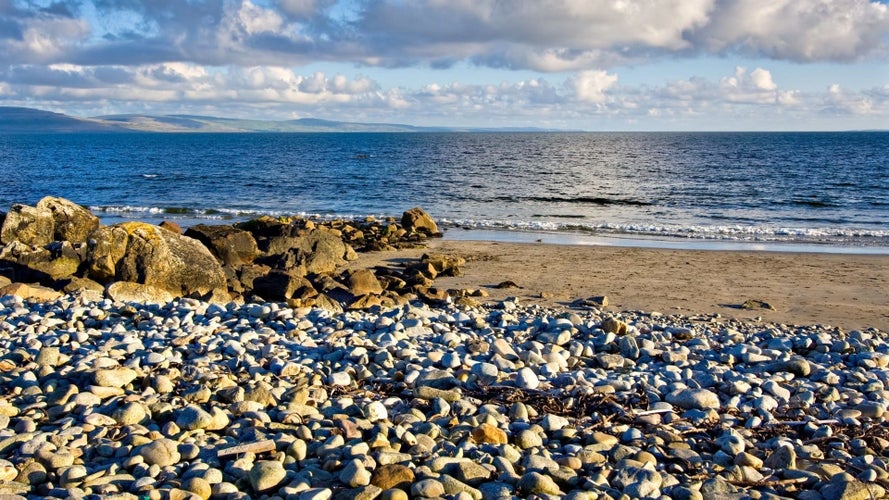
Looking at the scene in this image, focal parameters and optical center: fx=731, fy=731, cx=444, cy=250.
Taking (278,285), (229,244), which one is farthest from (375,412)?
(229,244)

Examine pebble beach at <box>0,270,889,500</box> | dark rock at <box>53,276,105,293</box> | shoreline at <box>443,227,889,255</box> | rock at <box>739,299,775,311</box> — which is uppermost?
pebble beach at <box>0,270,889,500</box>

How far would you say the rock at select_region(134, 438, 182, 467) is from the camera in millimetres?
4547

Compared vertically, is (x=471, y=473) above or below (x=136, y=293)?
above

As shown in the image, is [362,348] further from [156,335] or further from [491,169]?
[491,169]

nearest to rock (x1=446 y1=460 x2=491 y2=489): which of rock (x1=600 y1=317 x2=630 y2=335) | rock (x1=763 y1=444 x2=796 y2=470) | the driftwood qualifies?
the driftwood

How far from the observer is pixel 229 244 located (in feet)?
48.5

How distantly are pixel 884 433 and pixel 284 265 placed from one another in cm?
1083

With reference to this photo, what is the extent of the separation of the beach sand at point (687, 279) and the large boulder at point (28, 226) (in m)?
5.99

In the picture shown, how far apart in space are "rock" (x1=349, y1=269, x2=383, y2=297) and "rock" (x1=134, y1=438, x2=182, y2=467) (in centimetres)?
702

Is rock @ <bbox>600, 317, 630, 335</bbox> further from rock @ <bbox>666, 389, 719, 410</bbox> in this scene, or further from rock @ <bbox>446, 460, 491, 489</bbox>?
rock @ <bbox>446, 460, 491, 489</bbox>

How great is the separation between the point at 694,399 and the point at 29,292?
8.72 metres

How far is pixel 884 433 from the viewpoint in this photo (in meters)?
5.57

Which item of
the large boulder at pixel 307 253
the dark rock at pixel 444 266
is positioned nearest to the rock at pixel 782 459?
the dark rock at pixel 444 266

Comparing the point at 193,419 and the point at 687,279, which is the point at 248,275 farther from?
the point at 687,279
